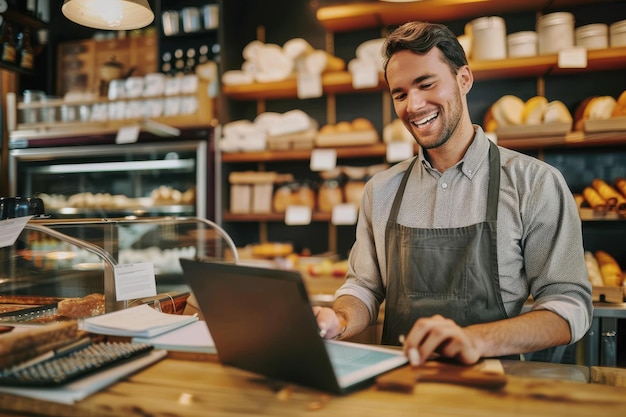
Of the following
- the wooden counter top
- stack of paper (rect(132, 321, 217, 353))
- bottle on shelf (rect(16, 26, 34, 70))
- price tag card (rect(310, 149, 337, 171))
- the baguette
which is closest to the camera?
the wooden counter top

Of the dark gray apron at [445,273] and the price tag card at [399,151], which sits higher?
→ the price tag card at [399,151]

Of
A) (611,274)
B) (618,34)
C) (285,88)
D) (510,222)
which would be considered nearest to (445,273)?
(510,222)

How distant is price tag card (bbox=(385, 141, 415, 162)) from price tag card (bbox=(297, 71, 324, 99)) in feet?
1.89

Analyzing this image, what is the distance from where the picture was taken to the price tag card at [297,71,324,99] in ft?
9.93

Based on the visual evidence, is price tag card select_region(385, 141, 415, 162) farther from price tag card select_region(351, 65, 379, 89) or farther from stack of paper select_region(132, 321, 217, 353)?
stack of paper select_region(132, 321, 217, 353)

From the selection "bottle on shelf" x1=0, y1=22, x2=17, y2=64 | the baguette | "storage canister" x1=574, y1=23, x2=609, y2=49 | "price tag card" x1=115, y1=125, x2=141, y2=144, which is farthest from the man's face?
"bottle on shelf" x1=0, y1=22, x2=17, y2=64

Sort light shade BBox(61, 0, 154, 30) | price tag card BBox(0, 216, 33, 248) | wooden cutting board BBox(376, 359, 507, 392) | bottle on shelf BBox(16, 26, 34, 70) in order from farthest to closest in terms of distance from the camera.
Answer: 1. bottle on shelf BBox(16, 26, 34, 70)
2. light shade BBox(61, 0, 154, 30)
3. price tag card BBox(0, 216, 33, 248)
4. wooden cutting board BBox(376, 359, 507, 392)

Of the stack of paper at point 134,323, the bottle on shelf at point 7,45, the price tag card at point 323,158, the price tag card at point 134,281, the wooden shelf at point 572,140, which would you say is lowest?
the stack of paper at point 134,323

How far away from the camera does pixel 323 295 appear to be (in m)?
2.81

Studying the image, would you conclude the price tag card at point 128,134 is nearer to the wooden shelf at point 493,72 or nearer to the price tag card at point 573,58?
the wooden shelf at point 493,72

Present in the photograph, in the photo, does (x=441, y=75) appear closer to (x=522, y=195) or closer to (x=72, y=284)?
(x=522, y=195)

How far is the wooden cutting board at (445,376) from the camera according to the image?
36.3 inches

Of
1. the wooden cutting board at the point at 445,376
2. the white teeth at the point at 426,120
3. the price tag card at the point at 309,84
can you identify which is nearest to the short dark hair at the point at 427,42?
the white teeth at the point at 426,120

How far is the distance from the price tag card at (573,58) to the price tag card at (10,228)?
8.27ft
